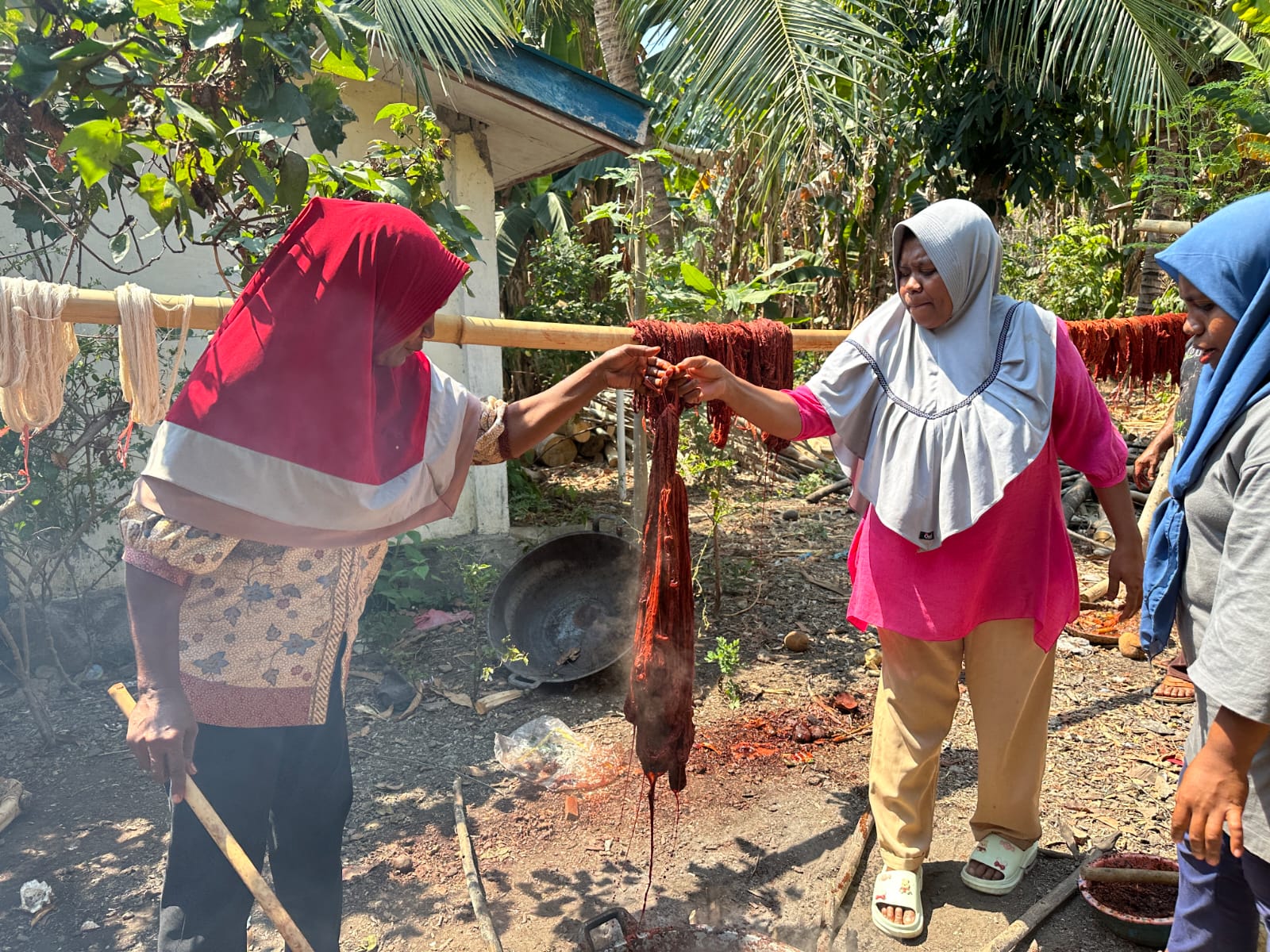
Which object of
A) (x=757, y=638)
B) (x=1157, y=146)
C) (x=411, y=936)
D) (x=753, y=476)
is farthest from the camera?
(x=753, y=476)

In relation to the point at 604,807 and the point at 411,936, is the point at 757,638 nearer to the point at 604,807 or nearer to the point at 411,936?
the point at 604,807

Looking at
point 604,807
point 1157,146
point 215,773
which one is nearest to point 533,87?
point 604,807

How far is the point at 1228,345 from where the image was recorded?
1696 mm

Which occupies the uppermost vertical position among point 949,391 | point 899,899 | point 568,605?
point 949,391

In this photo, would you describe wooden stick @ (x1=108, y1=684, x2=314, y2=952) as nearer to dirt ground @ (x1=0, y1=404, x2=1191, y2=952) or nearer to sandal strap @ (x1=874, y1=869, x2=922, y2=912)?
dirt ground @ (x1=0, y1=404, x2=1191, y2=952)

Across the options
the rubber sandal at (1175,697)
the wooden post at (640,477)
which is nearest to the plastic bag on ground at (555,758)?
the wooden post at (640,477)

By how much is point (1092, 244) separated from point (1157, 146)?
4.52 metres

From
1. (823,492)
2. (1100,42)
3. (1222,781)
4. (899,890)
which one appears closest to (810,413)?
(1222,781)

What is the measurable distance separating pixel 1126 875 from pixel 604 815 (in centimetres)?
192

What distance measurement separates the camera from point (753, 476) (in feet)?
30.5

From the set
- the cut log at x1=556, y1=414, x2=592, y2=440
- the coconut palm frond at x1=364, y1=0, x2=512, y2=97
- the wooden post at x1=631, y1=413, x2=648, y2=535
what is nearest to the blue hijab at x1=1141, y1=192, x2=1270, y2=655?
the wooden post at x1=631, y1=413, x2=648, y2=535

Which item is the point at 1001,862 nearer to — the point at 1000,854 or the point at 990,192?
the point at 1000,854

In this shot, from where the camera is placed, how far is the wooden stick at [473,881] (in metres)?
2.66

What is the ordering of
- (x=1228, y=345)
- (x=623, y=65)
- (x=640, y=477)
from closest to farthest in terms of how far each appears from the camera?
(x=1228, y=345) → (x=640, y=477) → (x=623, y=65)
